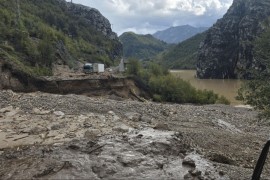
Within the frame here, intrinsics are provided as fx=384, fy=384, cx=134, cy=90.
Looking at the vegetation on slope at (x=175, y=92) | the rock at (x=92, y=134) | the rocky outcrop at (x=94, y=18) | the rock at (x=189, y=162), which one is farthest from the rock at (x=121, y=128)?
the rocky outcrop at (x=94, y=18)

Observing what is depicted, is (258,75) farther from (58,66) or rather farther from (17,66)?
(58,66)

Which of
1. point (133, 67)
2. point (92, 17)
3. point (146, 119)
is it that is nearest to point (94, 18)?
point (92, 17)

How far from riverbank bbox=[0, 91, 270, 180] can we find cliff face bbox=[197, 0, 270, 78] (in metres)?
116

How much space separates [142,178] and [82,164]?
2.38m

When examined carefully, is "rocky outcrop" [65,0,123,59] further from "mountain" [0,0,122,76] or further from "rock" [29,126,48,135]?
"rock" [29,126,48,135]

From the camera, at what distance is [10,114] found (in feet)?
75.4

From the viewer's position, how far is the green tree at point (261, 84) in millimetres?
15688

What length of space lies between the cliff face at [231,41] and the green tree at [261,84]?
396 ft

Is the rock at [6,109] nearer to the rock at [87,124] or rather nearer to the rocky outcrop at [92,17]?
the rock at [87,124]

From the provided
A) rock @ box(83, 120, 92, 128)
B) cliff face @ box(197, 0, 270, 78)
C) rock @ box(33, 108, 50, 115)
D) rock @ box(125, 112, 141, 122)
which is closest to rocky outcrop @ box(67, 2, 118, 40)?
cliff face @ box(197, 0, 270, 78)

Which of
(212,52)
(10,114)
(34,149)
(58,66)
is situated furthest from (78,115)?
(212,52)

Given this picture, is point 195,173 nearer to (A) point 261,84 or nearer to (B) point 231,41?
(A) point 261,84

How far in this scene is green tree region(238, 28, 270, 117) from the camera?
1569cm

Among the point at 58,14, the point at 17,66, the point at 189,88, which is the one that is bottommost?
the point at 189,88
